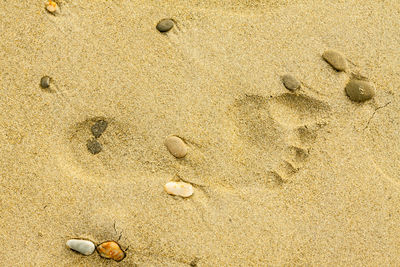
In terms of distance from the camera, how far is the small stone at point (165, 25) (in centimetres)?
215

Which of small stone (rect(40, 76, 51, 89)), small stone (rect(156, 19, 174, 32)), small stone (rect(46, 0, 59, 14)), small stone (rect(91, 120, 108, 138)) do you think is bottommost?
small stone (rect(91, 120, 108, 138))

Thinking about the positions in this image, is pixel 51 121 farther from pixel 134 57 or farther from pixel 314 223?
pixel 314 223

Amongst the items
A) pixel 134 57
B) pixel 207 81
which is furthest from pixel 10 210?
pixel 207 81

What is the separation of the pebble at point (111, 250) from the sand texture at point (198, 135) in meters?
0.04

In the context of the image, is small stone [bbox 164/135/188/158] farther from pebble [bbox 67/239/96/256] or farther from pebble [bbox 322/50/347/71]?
pebble [bbox 322/50/347/71]

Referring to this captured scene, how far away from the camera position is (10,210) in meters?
2.04

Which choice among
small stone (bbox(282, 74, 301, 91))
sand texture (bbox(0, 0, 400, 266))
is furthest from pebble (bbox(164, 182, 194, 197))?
small stone (bbox(282, 74, 301, 91))

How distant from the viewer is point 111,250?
2006 millimetres

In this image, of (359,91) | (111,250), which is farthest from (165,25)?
(111,250)

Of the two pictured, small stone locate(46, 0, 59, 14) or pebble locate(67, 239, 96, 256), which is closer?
pebble locate(67, 239, 96, 256)

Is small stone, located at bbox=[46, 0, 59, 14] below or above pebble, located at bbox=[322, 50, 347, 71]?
below

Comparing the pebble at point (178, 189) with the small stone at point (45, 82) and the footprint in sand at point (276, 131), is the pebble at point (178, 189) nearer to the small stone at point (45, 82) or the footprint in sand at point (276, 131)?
the footprint in sand at point (276, 131)

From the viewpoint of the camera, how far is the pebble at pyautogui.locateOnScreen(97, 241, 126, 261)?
2006mm

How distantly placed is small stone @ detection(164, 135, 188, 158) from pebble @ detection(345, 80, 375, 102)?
1040 mm
